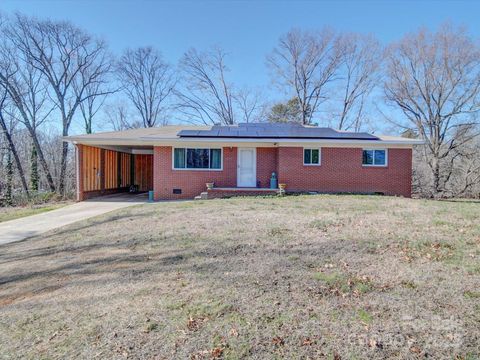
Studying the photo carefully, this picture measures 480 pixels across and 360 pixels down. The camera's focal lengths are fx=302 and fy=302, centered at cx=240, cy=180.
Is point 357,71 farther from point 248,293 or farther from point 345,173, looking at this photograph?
point 248,293

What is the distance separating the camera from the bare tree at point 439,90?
69.4 feet

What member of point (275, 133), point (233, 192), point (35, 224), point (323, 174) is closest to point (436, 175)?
point (323, 174)

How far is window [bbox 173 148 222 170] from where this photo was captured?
47.1 ft

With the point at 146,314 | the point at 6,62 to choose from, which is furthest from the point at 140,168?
the point at 146,314

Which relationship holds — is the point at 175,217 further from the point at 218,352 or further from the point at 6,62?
the point at 6,62

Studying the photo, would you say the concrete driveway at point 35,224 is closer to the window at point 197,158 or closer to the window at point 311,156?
the window at point 197,158

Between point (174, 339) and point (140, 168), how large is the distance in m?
18.9

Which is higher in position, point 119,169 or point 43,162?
point 43,162

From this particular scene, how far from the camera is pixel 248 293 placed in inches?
136

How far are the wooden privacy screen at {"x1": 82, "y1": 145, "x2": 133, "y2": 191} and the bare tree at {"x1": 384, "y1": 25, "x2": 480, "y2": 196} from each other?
814 inches

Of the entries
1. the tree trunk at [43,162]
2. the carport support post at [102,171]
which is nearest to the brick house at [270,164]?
the carport support post at [102,171]

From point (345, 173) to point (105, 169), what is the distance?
501 inches

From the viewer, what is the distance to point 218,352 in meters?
2.42

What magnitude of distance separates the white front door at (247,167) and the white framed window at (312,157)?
7.81 ft
